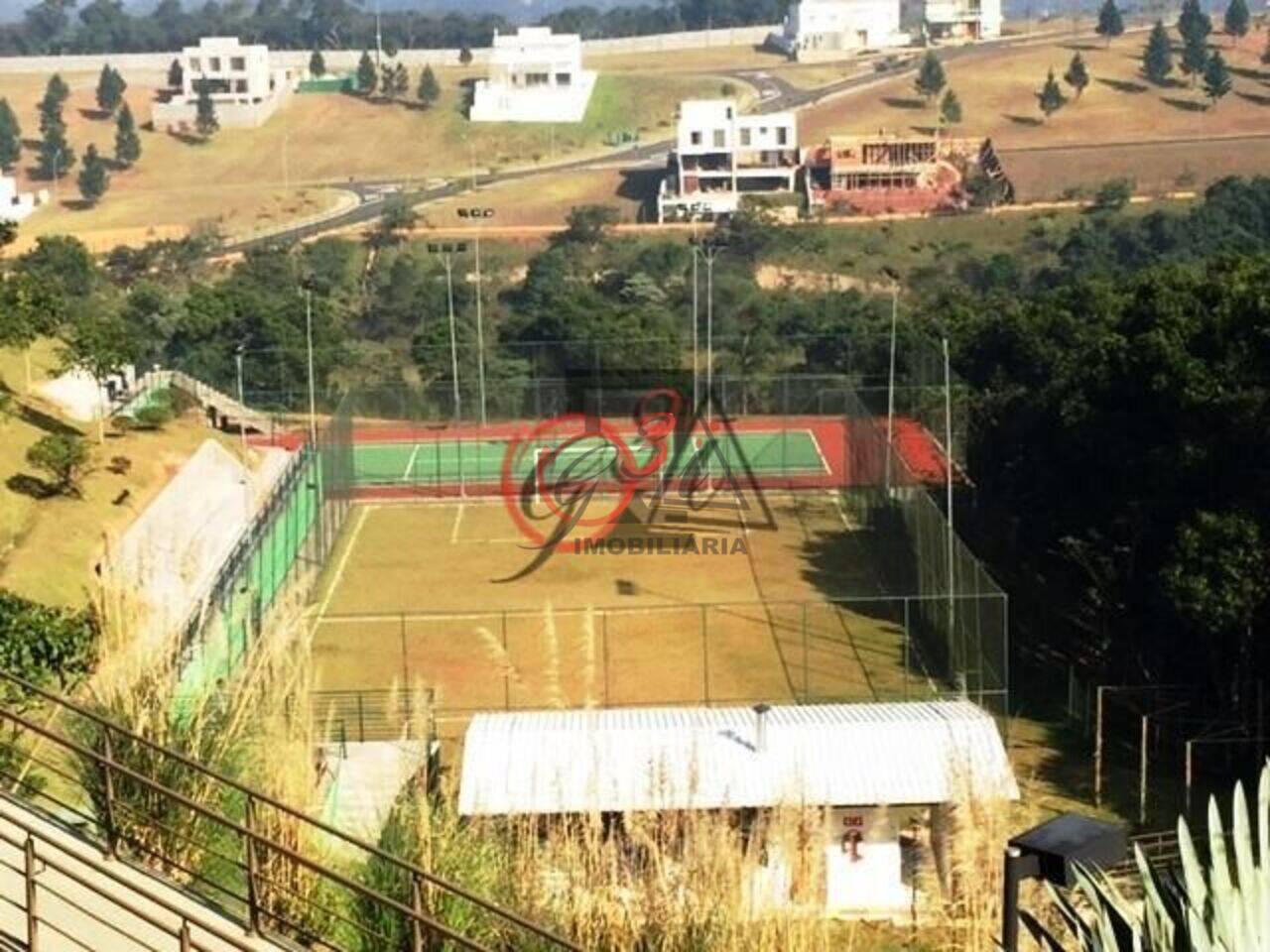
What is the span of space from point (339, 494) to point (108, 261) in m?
33.4

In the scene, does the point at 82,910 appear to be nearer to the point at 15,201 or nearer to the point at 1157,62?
the point at 15,201

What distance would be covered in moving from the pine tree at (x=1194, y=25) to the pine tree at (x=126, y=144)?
4883 centimetres

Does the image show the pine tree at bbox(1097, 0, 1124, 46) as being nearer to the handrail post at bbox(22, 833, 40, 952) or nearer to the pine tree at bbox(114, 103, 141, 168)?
the pine tree at bbox(114, 103, 141, 168)

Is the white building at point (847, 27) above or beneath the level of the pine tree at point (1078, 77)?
above

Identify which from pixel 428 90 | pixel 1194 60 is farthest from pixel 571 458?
pixel 1194 60

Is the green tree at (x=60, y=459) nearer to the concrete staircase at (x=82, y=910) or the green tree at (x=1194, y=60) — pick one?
the concrete staircase at (x=82, y=910)

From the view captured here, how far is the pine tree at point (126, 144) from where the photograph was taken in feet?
262

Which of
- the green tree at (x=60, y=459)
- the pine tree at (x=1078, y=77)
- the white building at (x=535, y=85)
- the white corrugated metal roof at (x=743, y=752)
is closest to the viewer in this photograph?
the white corrugated metal roof at (x=743, y=752)

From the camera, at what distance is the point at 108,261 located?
5634 cm

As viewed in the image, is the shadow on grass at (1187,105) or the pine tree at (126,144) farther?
the shadow on grass at (1187,105)

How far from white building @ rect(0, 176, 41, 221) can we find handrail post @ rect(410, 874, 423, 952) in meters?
67.6

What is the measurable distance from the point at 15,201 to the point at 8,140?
9.17 meters

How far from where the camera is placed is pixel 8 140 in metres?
79.8

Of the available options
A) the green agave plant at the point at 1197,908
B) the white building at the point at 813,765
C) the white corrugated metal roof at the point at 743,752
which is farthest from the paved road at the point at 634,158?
the green agave plant at the point at 1197,908
